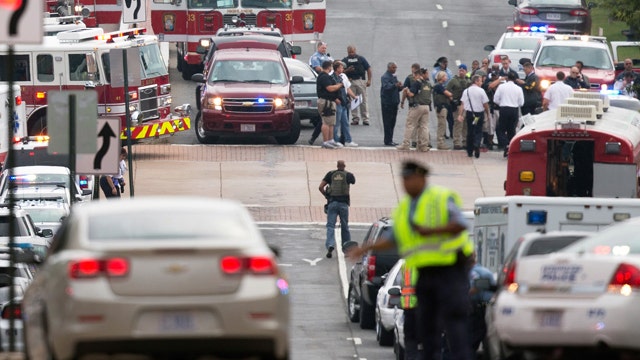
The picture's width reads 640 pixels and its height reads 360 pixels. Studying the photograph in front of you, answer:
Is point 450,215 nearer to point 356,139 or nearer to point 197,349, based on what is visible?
point 197,349

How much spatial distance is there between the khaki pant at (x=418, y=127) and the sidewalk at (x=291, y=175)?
8.6 inches

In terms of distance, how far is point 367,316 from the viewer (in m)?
26.2

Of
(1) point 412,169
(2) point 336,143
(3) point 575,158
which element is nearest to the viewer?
(1) point 412,169

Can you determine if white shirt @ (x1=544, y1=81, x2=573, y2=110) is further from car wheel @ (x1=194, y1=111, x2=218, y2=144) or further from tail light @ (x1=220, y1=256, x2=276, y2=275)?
tail light @ (x1=220, y1=256, x2=276, y2=275)

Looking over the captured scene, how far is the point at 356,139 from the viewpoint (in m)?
40.4

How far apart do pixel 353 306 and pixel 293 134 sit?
12.5 meters

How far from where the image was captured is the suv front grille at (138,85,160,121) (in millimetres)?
39031

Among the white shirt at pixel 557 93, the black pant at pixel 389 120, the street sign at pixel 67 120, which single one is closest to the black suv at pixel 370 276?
the street sign at pixel 67 120

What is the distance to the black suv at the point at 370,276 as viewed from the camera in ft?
84.5

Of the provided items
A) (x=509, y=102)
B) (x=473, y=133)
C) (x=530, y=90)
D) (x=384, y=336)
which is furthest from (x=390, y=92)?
(x=384, y=336)

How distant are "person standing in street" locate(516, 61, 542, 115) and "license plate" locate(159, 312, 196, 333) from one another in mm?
26780

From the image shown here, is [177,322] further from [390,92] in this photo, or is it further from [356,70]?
[356,70]

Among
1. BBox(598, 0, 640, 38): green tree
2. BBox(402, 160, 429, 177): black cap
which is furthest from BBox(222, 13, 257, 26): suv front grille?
BBox(402, 160, 429, 177): black cap

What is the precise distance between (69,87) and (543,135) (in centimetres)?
1470
